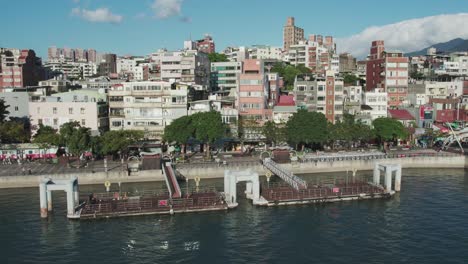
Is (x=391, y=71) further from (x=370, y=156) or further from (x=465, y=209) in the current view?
(x=465, y=209)

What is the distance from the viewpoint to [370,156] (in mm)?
82000

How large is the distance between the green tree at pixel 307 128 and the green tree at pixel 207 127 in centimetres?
1312

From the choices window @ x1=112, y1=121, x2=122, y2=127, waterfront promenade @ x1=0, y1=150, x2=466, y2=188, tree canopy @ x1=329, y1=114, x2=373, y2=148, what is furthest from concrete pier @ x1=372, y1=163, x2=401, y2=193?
window @ x1=112, y1=121, x2=122, y2=127

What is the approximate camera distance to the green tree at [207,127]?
81562 millimetres

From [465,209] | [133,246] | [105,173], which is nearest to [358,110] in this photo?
[465,209]

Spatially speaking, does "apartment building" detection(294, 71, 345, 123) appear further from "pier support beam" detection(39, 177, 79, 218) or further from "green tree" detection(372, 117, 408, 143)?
"pier support beam" detection(39, 177, 79, 218)

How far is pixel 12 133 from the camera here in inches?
3248

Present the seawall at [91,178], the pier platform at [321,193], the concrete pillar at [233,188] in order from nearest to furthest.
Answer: the concrete pillar at [233,188], the pier platform at [321,193], the seawall at [91,178]

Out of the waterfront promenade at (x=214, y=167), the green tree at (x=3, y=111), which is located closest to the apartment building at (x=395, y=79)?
the waterfront promenade at (x=214, y=167)

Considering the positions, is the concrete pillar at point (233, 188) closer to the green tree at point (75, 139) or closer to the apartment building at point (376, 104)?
the green tree at point (75, 139)

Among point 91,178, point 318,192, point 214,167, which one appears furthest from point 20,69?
point 318,192

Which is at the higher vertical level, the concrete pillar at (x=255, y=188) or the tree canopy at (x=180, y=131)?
the tree canopy at (x=180, y=131)

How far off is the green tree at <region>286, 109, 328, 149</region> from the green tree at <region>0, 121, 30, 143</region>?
4739cm

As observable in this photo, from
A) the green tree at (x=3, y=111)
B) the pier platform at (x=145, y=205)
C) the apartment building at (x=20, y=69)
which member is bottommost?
the pier platform at (x=145, y=205)
